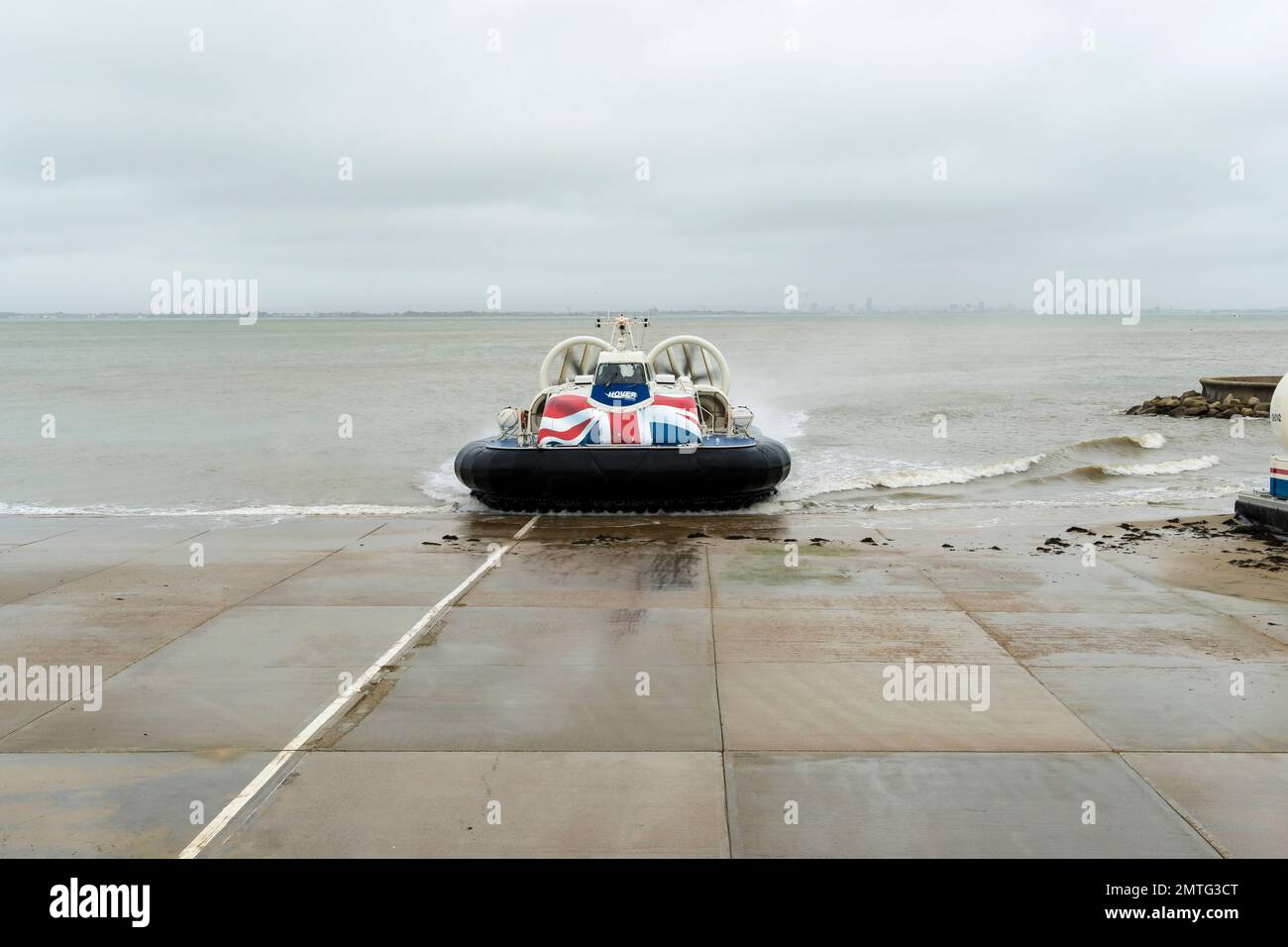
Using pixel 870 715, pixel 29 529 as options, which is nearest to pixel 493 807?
pixel 870 715

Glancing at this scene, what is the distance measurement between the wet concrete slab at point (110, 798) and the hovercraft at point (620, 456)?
7.94m

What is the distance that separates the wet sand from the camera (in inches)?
171

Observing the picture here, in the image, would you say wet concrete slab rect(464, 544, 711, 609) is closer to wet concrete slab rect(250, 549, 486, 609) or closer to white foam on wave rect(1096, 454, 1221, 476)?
wet concrete slab rect(250, 549, 486, 609)

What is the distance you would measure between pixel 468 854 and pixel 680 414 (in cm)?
1024

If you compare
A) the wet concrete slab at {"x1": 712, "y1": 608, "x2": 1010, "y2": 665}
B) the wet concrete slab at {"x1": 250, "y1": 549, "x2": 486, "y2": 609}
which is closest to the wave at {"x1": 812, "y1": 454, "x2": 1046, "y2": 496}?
the wet concrete slab at {"x1": 250, "y1": 549, "x2": 486, "y2": 609}

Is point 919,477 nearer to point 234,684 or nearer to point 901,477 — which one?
point 901,477

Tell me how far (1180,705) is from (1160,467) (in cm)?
1450

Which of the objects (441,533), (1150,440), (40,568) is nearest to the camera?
(40,568)

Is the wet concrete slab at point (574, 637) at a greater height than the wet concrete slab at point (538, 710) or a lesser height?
greater

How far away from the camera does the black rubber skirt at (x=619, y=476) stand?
12.8 metres

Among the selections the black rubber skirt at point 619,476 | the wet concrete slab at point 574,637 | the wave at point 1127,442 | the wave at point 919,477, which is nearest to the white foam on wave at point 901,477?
the wave at point 919,477

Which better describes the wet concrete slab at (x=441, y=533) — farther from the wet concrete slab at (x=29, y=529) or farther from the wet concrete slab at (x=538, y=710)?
the wet concrete slab at (x=538, y=710)

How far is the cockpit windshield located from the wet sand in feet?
14.4

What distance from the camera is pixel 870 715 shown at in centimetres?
566
